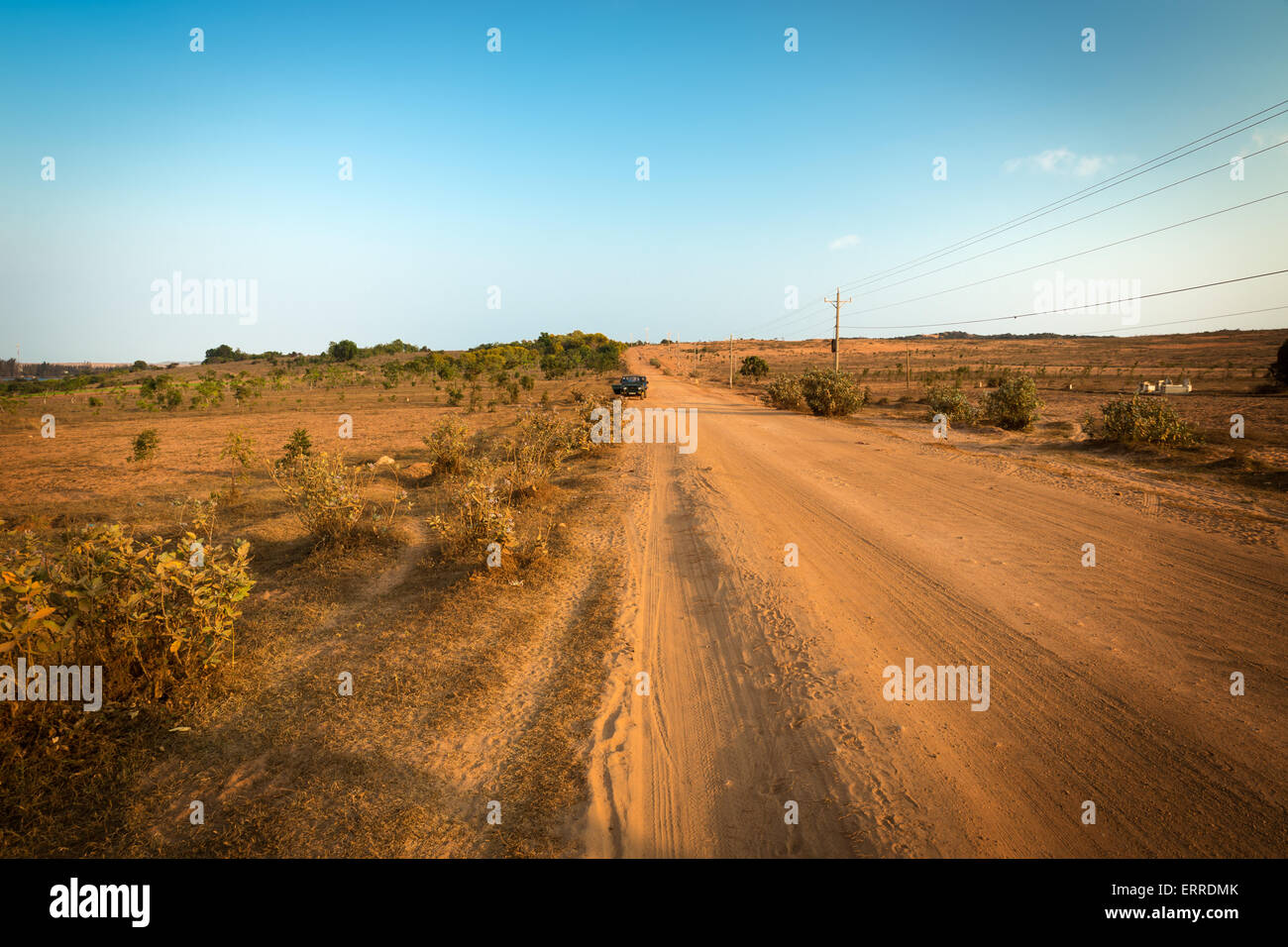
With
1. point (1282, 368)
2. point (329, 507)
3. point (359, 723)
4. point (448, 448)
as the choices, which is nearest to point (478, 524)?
point (329, 507)

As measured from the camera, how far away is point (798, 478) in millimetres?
12492

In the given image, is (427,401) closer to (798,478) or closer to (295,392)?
(295,392)

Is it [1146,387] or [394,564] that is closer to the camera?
[394,564]

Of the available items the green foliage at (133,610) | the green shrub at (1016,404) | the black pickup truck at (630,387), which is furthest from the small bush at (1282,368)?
the green foliage at (133,610)

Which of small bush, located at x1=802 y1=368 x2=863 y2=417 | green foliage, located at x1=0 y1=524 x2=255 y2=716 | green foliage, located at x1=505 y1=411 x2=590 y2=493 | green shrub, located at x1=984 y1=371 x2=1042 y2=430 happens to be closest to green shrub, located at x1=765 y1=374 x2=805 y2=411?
small bush, located at x1=802 y1=368 x2=863 y2=417

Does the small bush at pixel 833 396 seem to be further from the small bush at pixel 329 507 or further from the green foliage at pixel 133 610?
the green foliage at pixel 133 610

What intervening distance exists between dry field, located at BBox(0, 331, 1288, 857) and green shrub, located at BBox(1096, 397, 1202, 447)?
3.61 meters

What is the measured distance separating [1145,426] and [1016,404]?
4980 mm

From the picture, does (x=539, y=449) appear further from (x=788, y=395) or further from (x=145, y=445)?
(x=788, y=395)

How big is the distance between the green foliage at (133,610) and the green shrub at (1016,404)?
73.1 ft

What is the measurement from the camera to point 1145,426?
1454 centimetres

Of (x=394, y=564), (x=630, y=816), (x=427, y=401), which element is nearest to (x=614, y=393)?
(x=427, y=401)

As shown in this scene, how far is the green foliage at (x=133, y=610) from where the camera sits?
4.21 m
